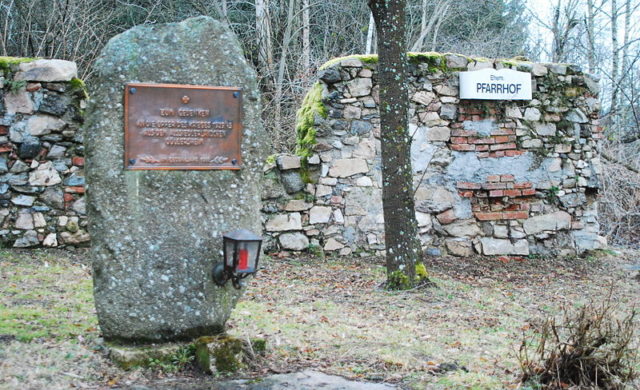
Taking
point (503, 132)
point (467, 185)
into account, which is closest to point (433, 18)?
point (503, 132)

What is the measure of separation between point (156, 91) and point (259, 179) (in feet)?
2.59

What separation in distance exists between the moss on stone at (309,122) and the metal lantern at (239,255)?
430 cm

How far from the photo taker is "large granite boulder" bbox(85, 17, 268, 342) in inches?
138

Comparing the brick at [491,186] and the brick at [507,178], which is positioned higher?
the brick at [507,178]

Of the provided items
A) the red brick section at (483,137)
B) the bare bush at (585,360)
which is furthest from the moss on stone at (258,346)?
the red brick section at (483,137)

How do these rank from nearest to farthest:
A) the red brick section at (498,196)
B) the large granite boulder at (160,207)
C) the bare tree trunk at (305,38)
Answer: the large granite boulder at (160,207), the red brick section at (498,196), the bare tree trunk at (305,38)

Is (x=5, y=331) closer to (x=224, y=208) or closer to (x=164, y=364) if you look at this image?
(x=164, y=364)

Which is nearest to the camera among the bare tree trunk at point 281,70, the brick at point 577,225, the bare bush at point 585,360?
the bare bush at point 585,360

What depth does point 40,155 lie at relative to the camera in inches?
281

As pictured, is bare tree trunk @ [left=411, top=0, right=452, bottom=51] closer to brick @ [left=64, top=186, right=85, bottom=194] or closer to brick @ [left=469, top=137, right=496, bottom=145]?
brick @ [left=469, top=137, right=496, bottom=145]

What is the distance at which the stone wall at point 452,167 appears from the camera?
7.86 meters

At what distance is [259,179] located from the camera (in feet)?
12.7

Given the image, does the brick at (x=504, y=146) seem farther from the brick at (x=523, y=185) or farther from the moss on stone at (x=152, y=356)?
the moss on stone at (x=152, y=356)

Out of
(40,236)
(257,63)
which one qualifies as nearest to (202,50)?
(40,236)
